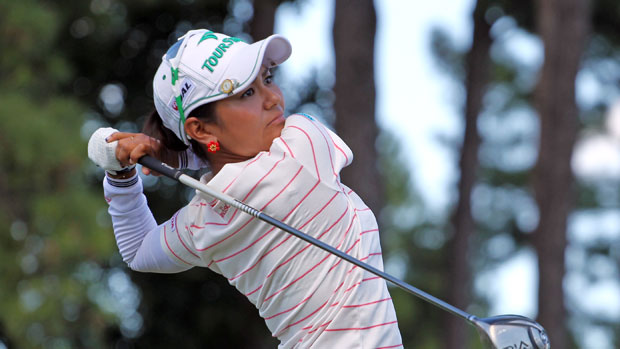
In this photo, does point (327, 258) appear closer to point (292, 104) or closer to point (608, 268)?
point (292, 104)

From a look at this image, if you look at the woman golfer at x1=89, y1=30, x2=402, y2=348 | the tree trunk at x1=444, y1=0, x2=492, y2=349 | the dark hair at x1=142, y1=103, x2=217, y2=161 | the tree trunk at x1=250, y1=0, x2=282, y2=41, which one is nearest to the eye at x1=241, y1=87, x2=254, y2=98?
the woman golfer at x1=89, y1=30, x2=402, y2=348

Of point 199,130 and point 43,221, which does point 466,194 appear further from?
point 199,130

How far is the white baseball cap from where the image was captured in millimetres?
2334

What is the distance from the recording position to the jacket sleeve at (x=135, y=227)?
2.54m

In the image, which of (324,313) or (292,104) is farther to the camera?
(292,104)

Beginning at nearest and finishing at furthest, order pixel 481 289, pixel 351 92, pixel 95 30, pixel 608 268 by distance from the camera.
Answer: pixel 351 92, pixel 95 30, pixel 608 268, pixel 481 289

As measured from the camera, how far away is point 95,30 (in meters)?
11.7

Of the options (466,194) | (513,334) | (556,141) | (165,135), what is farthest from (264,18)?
(513,334)

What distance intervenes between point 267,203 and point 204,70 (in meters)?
0.37

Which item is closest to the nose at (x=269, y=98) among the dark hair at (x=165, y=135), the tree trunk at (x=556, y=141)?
the dark hair at (x=165, y=135)

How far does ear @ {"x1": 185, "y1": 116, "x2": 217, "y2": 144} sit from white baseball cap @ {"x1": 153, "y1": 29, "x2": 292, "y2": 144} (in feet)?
0.06

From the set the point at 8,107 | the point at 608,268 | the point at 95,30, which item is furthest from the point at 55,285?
the point at 608,268

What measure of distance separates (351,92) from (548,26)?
3383 millimetres

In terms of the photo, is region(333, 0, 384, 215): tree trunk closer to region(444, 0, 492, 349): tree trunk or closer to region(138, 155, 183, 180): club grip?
region(138, 155, 183, 180): club grip
